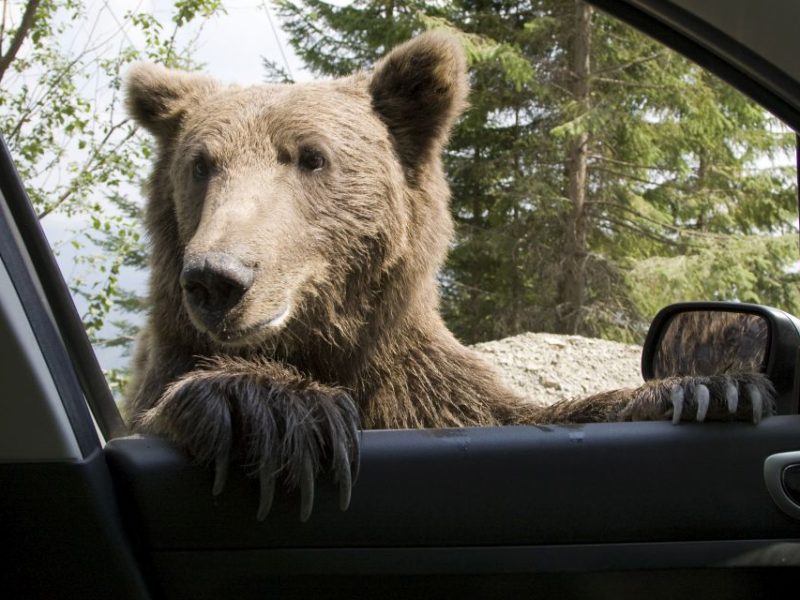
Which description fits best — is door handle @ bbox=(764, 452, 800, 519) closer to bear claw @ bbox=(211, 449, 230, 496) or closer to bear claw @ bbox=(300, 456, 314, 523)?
bear claw @ bbox=(300, 456, 314, 523)

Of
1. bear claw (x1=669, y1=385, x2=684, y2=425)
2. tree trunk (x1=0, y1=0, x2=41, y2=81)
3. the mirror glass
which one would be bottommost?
bear claw (x1=669, y1=385, x2=684, y2=425)

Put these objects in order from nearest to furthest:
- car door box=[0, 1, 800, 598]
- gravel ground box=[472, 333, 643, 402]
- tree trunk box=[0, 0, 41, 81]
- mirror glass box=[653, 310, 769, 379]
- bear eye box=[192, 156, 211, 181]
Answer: car door box=[0, 1, 800, 598] < mirror glass box=[653, 310, 769, 379] < bear eye box=[192, 156, 211, 181] < tree trunk box=[0, 0, 41, 81] < gravel ground box=[472, 333, 643, 402]

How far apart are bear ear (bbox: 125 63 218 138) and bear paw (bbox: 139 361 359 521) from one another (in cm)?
140

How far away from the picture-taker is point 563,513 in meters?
1.61

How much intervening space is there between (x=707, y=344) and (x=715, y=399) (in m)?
0.58

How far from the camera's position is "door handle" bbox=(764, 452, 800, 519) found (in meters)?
1.61

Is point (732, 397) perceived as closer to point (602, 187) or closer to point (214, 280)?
point (214, 280)

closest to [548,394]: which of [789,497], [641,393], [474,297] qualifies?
[641,393]

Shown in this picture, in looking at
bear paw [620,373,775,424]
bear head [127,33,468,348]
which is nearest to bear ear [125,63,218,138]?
bear head [127,33,468,348]

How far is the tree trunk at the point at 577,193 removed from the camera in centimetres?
960

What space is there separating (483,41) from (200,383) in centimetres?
780

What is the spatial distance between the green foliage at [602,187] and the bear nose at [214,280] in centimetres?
641

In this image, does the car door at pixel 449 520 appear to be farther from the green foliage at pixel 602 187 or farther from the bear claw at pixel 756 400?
the green foliage at pixel 602 187

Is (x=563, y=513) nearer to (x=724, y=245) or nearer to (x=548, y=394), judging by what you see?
(x=548, y=394)
